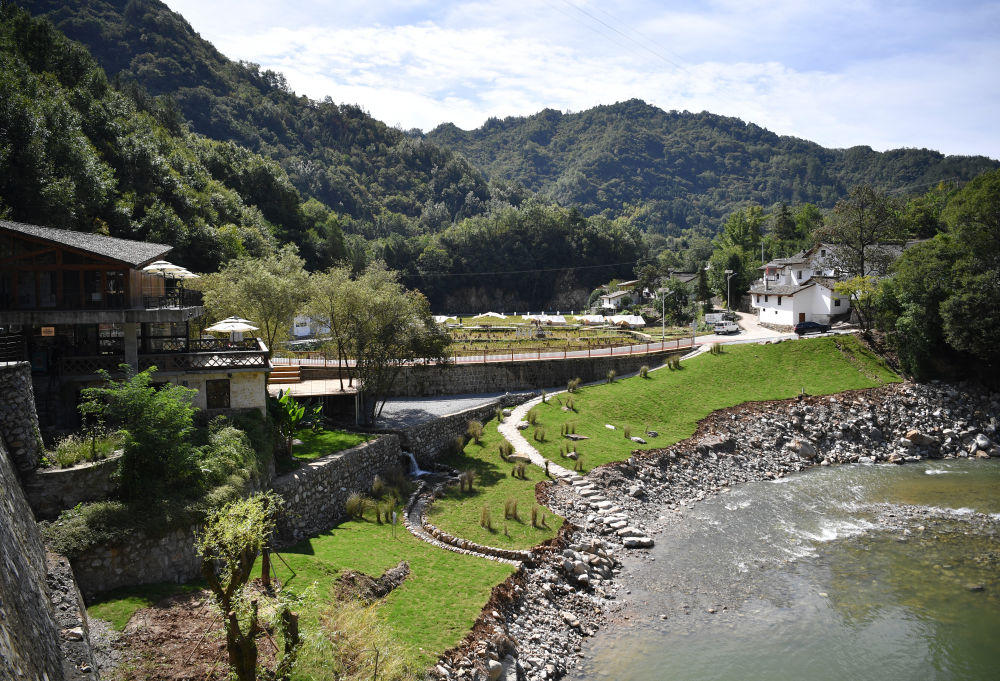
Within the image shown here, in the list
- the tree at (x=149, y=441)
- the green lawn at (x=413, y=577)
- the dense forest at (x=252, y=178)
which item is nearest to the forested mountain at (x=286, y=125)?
the dense forest at (x=252, y=178)

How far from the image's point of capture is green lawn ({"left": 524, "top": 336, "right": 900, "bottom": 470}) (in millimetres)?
32469

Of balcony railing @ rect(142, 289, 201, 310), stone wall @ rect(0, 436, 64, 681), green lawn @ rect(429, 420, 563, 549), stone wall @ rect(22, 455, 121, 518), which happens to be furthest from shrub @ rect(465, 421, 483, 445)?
stone wall @ rect(0, 436, 64, 681)

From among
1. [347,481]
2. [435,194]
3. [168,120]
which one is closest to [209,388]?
[347,481]

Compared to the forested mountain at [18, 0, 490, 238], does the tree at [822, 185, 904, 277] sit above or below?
below

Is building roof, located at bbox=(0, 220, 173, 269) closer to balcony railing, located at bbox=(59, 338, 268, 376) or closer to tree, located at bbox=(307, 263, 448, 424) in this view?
balcony railing, located at bbox=(59, 338, 268, 376)

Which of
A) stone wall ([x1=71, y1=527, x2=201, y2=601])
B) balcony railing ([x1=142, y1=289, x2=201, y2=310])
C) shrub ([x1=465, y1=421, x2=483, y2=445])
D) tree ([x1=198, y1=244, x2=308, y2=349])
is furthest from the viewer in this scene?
shrub ([x1=465, y1=421, x2=483, y2=445])

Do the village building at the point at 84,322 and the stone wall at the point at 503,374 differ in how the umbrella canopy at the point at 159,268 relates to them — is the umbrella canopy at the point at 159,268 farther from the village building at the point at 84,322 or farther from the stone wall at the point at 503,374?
the stone wall at the point at 503,374

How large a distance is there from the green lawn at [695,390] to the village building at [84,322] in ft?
48.8

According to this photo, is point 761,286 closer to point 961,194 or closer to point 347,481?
point 961,194

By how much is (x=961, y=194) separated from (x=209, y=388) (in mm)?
51108

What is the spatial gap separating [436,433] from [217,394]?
1163 cm

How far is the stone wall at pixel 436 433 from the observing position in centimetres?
3016

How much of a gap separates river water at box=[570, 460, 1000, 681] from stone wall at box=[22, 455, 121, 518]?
1268 centimetres

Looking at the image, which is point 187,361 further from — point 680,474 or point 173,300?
point 680,474
